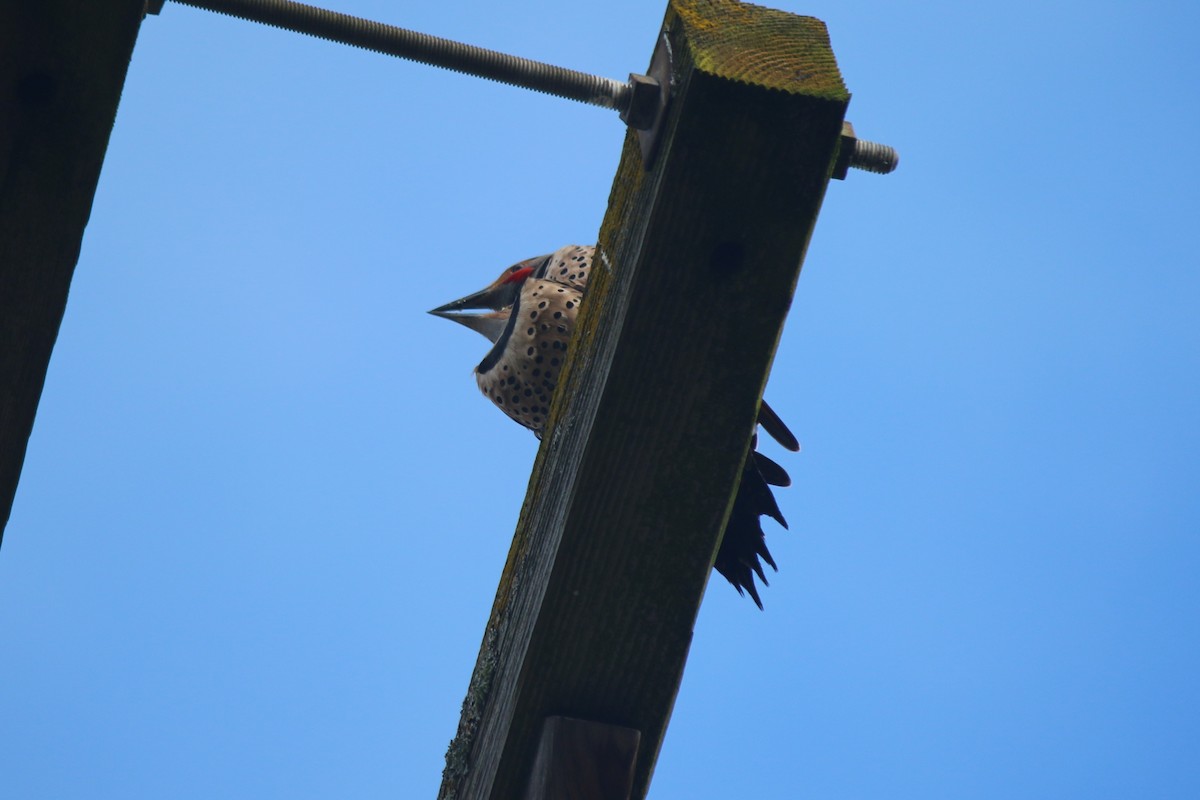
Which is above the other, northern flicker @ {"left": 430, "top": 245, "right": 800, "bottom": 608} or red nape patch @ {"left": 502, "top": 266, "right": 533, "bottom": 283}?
red nape patch @ {"left": 502, "top": 266, "right": 533, "bottom": 283}

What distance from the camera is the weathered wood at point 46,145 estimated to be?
1.60 m

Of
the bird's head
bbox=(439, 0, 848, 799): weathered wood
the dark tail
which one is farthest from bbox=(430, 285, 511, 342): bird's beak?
bbox=(439, 0, 848, 799): weathered wood

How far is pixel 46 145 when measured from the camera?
5.38ft

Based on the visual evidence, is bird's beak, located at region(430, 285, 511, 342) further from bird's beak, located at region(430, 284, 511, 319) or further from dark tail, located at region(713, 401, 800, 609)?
dark tail, located at region(713, 401, 800, 609)

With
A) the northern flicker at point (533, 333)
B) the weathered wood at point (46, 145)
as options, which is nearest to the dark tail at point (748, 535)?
the northern flicker at point (533, 333)

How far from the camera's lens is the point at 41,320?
1.71 metres

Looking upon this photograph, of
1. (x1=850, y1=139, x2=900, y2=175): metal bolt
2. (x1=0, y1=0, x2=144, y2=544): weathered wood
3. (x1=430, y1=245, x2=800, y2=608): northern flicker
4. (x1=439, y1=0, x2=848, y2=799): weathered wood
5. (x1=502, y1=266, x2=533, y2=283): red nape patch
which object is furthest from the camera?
(x1=502, y1=266, x2=533, y2=283): red nape patch

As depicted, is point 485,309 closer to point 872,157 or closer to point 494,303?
point 494,303

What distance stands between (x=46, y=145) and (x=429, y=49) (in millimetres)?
484

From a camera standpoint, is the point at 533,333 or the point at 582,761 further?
the point at 533,333

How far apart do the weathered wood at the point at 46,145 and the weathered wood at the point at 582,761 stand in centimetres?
85

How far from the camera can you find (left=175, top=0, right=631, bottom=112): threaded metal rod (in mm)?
1739

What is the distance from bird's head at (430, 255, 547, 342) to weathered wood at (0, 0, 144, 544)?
2.05m

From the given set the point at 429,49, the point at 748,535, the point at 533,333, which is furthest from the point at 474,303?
the point at 429,49
